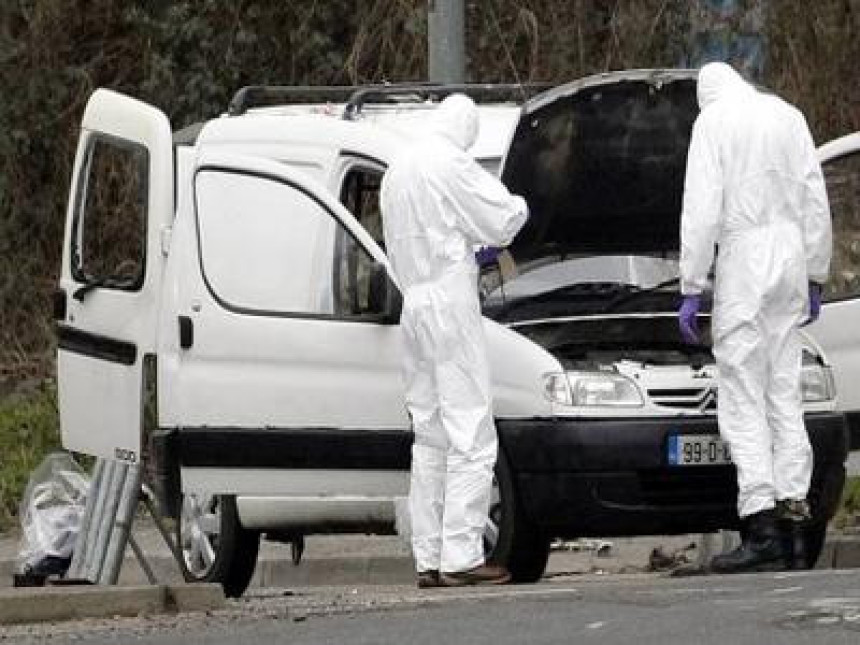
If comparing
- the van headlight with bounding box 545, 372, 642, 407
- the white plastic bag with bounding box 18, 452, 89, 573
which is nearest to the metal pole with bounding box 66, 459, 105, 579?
the white plastic bag with bounding box 18, 452, 89, 573

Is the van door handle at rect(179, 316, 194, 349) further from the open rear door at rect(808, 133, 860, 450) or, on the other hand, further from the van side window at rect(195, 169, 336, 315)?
the open rear door at rect(808, 133, 860, 450)

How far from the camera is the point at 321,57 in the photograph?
879 inches

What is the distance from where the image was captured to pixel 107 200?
15008 millimetres

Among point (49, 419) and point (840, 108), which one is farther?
point (840, 108)

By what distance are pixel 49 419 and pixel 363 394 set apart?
6455 millimetres

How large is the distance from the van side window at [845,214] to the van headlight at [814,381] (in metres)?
1.01

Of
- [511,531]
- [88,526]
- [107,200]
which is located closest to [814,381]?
[511,531]

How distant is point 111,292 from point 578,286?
198 centimetres

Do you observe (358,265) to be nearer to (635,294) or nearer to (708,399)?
(635,294)

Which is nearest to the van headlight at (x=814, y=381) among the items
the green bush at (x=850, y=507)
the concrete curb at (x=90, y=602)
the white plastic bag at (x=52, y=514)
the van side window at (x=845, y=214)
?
the van side window at (x=845, y=214)

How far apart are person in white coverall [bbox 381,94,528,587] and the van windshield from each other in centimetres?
78

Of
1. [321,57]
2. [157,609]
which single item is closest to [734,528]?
[157,609]

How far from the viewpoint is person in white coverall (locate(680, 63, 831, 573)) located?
11.7 meters

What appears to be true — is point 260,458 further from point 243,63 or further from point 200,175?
point 243,63
